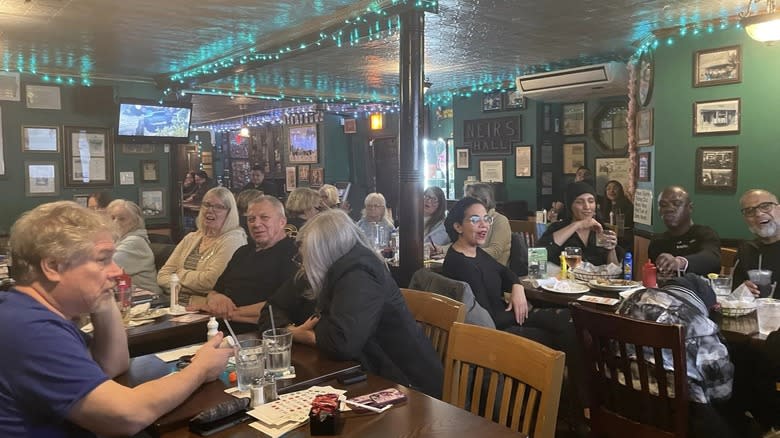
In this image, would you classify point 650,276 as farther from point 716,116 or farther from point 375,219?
point 375,219

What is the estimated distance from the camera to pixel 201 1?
4.34m

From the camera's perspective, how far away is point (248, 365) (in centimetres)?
187

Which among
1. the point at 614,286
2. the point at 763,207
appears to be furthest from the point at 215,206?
the point at 763,207

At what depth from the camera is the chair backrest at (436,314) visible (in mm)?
2494

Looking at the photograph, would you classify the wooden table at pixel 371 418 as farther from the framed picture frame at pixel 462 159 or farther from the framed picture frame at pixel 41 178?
the framed picture frame at pixel 462 159

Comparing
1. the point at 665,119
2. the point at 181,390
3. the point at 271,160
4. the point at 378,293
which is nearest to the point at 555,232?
the point at 665,119

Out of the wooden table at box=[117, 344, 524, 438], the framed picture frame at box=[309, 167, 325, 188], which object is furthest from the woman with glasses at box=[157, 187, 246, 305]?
the framed picture frame at box=[309, 167, 325, 188]

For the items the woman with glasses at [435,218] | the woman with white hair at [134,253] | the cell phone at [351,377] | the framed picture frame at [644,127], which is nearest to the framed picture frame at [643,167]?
Answer: the framed picture frame at [644,127]

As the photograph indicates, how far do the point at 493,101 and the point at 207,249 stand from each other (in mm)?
5793

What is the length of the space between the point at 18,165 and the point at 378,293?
6.29 m

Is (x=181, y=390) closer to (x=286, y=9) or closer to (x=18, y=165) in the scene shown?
(x=286, y=9)

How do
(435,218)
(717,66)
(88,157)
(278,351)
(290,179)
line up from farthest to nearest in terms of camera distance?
1. (290,179)
2. (88,157)
3. (435,218)
4. (717,66)
5. (278,351)

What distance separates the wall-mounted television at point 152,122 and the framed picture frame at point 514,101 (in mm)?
4305

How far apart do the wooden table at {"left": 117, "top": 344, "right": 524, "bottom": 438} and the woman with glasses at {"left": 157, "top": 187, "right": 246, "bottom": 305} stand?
1.82 m
